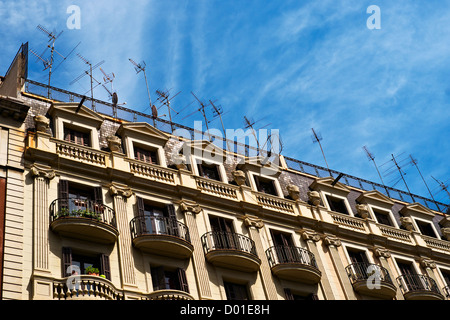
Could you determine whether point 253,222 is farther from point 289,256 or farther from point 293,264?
point 293,264

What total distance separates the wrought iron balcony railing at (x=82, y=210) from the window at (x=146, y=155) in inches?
209

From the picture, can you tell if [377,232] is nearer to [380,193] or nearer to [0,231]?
[380,193]

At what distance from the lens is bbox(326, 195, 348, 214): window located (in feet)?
133

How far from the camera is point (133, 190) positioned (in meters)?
32.2

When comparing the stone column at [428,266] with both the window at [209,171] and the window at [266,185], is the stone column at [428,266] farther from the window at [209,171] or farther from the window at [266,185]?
the window at [209,171]

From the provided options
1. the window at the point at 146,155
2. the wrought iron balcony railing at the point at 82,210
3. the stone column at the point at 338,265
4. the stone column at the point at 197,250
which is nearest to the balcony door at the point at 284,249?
the stone column at the point at 338,265

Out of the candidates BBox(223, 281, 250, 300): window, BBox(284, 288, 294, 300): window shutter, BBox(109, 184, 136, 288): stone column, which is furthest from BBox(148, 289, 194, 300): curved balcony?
BBox(284, 288, 294, 300): window shutter

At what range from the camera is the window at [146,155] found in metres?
34.9

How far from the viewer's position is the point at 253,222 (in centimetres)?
3484

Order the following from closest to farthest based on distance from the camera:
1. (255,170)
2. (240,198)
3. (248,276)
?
(248,276)
(240,198)
(255,170)

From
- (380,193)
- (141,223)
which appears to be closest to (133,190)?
(141,223)

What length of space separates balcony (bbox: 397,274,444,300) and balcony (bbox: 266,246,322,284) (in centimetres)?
592

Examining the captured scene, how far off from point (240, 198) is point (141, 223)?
7271 millimetres
